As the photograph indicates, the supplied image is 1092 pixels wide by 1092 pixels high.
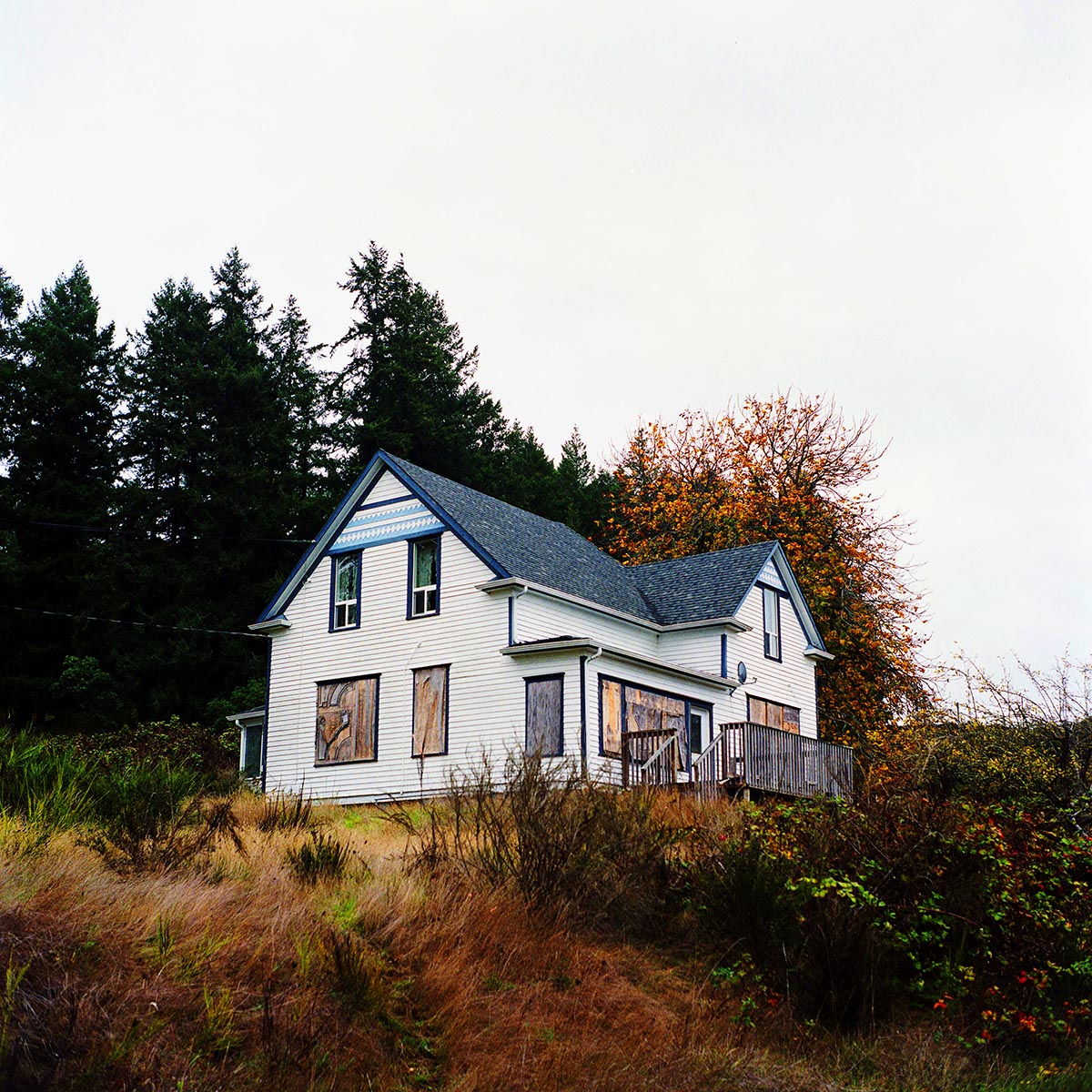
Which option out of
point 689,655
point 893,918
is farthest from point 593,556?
point 893,918

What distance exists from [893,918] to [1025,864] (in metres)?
2.06

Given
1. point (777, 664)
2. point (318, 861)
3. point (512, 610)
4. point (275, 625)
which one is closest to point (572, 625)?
point (512, 610)

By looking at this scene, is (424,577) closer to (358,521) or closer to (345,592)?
(345,592)

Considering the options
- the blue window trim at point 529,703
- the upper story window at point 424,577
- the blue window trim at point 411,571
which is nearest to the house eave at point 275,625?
the blue window trim at point 411,571

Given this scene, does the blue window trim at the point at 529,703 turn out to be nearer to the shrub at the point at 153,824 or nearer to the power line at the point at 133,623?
the shrub at the point at 153,824

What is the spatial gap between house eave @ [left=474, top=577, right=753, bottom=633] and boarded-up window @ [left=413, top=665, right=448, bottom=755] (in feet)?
7.08

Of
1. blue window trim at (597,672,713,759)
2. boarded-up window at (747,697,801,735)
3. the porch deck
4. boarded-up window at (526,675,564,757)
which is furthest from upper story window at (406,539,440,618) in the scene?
boarded-up window at (747,697,801,735)

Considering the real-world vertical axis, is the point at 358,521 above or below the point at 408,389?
below

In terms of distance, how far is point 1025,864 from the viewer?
502 inches

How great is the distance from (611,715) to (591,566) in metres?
6.64

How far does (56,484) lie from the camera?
143 ft

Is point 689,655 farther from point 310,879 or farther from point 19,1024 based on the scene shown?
point 19,1024

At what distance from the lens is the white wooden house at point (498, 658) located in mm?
24453

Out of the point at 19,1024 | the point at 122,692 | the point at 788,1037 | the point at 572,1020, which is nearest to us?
the point at 19,1024
